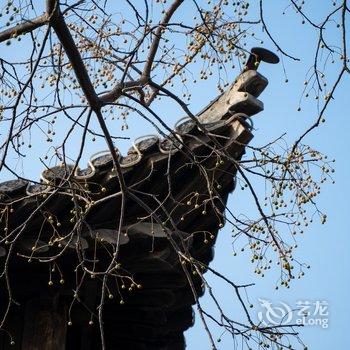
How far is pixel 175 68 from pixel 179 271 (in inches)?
44.6

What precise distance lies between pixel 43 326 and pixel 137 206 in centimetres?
81

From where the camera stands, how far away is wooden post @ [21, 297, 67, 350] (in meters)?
5.01

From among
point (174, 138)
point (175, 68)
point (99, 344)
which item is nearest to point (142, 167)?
point (174, 138)

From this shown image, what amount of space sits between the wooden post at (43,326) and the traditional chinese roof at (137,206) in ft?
0.24

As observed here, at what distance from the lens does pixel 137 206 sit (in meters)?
4.79

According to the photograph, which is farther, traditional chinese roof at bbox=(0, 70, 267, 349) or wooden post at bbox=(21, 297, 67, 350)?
wooden post at bbox=(21, 297, 67, 350)

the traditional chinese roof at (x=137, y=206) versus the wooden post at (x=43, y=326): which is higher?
the traditional chinese roof at (x=137, y=206)

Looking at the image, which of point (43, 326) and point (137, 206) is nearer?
point (137, 206)

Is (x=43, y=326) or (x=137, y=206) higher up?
(x=137, y=206)

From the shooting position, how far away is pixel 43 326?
5.02 metres

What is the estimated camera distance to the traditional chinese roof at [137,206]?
4.42 meters

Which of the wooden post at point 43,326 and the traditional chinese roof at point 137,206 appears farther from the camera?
the wooden post at point 43,326

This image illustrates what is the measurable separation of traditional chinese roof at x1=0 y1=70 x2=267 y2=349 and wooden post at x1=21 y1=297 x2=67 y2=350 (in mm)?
73

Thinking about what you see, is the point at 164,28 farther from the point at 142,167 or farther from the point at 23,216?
the point at 23,216
